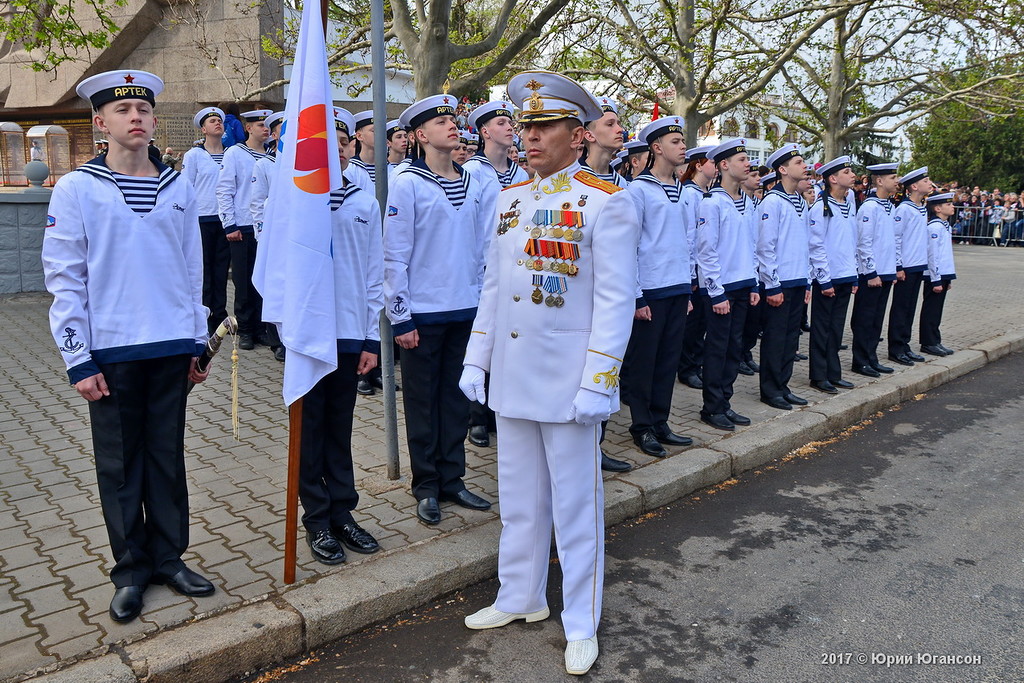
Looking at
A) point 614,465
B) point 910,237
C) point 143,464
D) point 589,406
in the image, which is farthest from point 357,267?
point 910,237

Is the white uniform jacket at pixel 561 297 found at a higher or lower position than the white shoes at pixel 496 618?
higher

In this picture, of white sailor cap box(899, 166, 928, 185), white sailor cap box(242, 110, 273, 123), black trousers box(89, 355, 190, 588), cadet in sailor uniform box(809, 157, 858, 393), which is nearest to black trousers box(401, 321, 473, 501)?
black trousers box(89, 355, 190, 588)

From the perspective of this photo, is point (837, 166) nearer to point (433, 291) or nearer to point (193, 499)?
point (433, 291)

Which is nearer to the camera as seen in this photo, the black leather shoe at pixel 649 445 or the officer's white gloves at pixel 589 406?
the officer's white gloves at pixel 589 406

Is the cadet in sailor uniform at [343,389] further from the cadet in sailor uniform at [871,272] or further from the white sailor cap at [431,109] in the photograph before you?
the cadet in sailor uniform at [871,272]

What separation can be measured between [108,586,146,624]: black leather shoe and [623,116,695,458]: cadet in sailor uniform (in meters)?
3.44

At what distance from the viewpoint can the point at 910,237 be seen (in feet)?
30.8

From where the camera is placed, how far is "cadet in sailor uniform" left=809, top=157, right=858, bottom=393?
26.2 ft

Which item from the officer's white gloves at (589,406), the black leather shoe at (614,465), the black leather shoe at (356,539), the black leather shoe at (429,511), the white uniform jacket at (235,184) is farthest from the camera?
the white uniform jacket at (235,184)

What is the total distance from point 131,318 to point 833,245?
6.48 m

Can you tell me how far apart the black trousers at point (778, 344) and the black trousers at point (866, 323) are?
5.22 ft

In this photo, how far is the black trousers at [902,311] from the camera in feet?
30.8

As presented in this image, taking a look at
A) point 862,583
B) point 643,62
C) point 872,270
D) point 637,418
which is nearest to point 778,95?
point 643,62

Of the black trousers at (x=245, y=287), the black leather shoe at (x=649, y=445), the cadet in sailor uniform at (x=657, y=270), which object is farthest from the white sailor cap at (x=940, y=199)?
the black trousers at (x=245, y=287)
